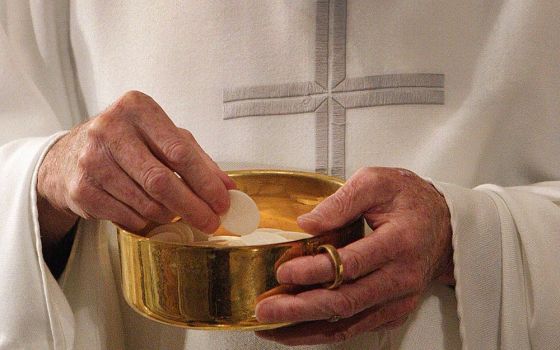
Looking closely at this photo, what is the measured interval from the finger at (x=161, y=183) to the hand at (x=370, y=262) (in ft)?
0.44

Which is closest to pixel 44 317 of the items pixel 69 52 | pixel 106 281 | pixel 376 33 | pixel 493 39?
pixel 106 281

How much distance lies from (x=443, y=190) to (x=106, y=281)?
1.97 ft

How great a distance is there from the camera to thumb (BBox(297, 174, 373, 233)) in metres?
1.12

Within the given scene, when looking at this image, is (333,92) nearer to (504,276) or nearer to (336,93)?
(336,93)

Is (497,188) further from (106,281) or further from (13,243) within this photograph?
(13,243)

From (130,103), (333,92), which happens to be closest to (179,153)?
(130,103)

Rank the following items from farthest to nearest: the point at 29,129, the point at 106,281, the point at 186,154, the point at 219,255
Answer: the point at 29,129 < the point at 106,281 < the point at 186,154 < the point at 219,255

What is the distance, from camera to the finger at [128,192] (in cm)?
117

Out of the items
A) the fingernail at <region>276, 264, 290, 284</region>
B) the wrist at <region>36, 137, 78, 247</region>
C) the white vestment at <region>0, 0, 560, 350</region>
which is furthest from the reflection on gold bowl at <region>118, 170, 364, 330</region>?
the white vestment at <region>0, 0, 560, 350</region>

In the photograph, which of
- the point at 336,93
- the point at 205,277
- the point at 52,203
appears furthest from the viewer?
the point at 336,93

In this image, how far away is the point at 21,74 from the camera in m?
1.68

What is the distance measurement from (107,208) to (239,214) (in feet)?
0.60

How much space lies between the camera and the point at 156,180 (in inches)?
44.5

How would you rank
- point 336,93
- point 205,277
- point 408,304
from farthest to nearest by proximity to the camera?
point 336,93 < point 408,304 < point 205,277
